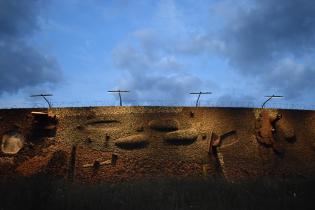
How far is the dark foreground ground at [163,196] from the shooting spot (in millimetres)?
10984

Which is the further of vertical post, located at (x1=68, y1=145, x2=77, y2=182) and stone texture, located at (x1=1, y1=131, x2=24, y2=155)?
stone texture, located at (x1=1, y1=131, x2=24, y2=155)

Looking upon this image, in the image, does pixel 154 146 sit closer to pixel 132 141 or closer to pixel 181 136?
pixel 132 141

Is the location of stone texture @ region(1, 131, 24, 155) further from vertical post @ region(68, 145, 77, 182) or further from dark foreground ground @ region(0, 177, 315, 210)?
dark foreground ground @ region(0, 177, 315, 210)

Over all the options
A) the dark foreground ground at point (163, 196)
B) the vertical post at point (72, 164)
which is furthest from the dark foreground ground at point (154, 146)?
the dark foreground ground at point (163, 196)

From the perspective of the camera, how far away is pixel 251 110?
18953 mm

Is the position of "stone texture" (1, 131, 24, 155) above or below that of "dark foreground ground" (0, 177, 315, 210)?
above

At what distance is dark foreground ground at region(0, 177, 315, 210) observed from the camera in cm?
1098

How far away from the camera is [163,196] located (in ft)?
41.1

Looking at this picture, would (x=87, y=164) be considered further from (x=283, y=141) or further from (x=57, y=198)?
(x=283, y=141)

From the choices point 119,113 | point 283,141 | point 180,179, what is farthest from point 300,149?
point 119,113

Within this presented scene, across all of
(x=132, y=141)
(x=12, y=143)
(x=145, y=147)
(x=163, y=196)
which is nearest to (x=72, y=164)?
(x=132, y=141)

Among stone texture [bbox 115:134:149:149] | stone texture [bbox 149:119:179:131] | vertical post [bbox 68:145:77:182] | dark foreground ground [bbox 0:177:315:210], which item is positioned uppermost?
stone texture [bbox 149:119:179:131]

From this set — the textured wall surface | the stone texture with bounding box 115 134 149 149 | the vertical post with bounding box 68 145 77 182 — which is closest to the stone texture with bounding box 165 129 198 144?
the textured wall surface

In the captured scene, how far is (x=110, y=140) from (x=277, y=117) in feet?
23.3
